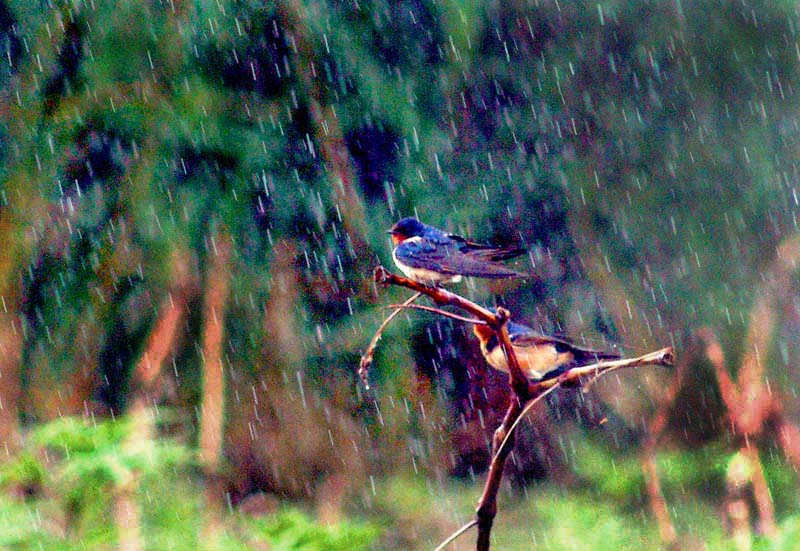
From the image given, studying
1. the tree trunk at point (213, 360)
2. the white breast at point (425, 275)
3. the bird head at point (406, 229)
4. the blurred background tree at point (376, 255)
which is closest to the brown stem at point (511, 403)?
the white breast at point (425, 275)

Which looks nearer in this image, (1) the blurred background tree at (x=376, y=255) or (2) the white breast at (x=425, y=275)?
(2) the white breast at (x=425, y=275)

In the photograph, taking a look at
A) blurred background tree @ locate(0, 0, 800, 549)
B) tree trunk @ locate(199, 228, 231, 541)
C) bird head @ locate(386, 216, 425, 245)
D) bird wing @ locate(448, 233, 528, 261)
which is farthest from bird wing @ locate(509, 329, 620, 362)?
tree trunk @ locate(199, 228, 231, 541)

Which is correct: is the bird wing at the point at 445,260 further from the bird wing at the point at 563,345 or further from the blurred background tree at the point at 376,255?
the blurred background tree at the point at 376,255

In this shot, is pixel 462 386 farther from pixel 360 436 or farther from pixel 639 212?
pixel 639 212

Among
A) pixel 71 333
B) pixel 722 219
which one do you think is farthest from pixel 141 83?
pixel 722 219

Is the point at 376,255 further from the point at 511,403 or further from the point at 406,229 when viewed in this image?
the point at 511,403

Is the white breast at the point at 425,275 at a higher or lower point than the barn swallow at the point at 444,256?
lower

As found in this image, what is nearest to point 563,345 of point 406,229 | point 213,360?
point 406,229

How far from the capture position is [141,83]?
147 inches

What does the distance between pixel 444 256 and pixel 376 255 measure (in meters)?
2.76

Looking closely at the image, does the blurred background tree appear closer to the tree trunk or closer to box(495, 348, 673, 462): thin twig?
the tree trunk

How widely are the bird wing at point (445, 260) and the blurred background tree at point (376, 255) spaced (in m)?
1.80

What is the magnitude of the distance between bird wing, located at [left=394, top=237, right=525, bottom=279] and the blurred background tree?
1796 mm

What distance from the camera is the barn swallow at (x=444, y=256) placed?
3.68ft
